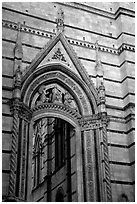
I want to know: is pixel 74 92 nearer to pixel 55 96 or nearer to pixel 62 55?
pixel 55 96

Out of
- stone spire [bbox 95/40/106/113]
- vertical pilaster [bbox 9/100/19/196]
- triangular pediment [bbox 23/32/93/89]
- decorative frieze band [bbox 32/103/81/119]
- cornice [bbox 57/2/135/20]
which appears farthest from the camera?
cornice [bbox 57/2/135/20]

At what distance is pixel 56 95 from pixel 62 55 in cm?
117

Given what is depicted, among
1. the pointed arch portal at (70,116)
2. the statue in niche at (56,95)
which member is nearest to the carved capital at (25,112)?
the pointed arch portal at (70,116)

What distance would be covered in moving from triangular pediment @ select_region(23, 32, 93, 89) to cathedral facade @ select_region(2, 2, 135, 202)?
3cm

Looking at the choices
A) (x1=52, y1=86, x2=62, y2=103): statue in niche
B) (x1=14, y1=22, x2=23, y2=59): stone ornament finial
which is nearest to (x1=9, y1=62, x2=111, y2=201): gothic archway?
(x1=52, y1=86, x2=62, y2=103): statue in niche

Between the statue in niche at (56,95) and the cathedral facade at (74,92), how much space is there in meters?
0.03

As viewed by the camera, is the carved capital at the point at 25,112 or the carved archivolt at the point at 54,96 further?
the carved archivolt at the point at 54,96

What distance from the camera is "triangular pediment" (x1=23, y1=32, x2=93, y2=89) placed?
9.98 m

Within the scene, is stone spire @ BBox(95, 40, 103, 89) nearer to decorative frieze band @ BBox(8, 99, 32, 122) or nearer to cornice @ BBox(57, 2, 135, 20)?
cornice @ BBox(57, 2, 135, 20)

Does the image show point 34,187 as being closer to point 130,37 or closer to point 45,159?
point 45,159

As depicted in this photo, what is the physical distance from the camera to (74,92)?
10.1m

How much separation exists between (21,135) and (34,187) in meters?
5.95

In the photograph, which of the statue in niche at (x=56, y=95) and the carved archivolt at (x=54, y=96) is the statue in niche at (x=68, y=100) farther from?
the statue in niche at (x=56, y=95)

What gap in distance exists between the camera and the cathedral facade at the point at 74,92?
8.74m
